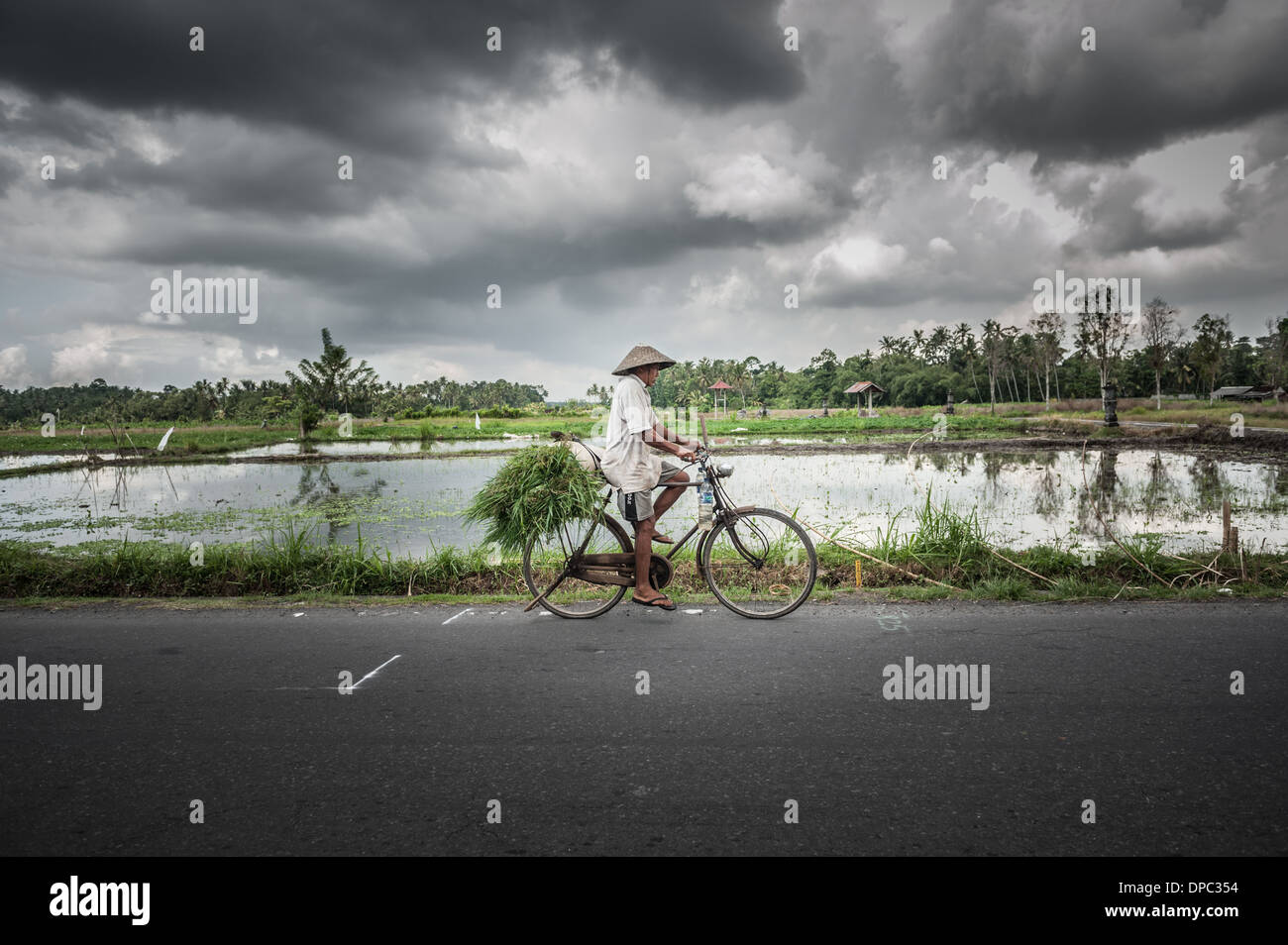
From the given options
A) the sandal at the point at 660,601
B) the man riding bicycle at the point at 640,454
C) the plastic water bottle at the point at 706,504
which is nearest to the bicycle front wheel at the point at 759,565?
the plastic water bottle at the point at 706,504

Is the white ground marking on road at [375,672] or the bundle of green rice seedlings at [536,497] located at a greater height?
the bundle of green rice seedlings at [536,497]

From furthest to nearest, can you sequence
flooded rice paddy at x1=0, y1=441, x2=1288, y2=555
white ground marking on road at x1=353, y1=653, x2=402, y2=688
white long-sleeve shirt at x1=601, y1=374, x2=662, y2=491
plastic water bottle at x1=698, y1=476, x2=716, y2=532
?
1. flooded rice paddy at x1=0, y1=441, x2=1288, y2=555
2. plastic water bottle at x1=698, y1=476, x2=716, y2=532
3. white long-sleeve shirt at x1=601, y1=374, x2=662, y2=491
4. white ground marking on road at x1=353, y1=653, x2=402, y2=688

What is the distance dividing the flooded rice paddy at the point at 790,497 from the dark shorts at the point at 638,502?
3.23m

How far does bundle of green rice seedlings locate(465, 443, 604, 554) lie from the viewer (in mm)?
5766

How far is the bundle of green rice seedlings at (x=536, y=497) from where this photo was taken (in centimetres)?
577

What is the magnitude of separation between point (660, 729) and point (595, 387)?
105011mm

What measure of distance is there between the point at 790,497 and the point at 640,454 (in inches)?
393

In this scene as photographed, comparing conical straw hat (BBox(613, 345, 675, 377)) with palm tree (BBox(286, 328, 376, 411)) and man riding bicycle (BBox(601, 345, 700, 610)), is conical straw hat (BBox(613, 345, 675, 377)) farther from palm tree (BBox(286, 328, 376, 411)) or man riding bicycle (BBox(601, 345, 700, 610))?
palm tree (BBox(286, 328, 376, 411))

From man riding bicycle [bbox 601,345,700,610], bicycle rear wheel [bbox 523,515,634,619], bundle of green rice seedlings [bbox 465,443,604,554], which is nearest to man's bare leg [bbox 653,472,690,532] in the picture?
man riding bicycle [bbox 601,345,700,610]

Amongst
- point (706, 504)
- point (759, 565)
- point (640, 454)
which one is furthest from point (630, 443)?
point (759, 565)

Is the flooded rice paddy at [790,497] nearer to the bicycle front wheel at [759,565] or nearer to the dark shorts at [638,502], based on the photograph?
the bicycle front wheel at [759,565]

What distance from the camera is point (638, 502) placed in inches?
221

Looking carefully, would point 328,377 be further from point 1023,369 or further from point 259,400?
point 1023,369

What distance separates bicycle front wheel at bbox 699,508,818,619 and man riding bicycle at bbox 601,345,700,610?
1.64ft
